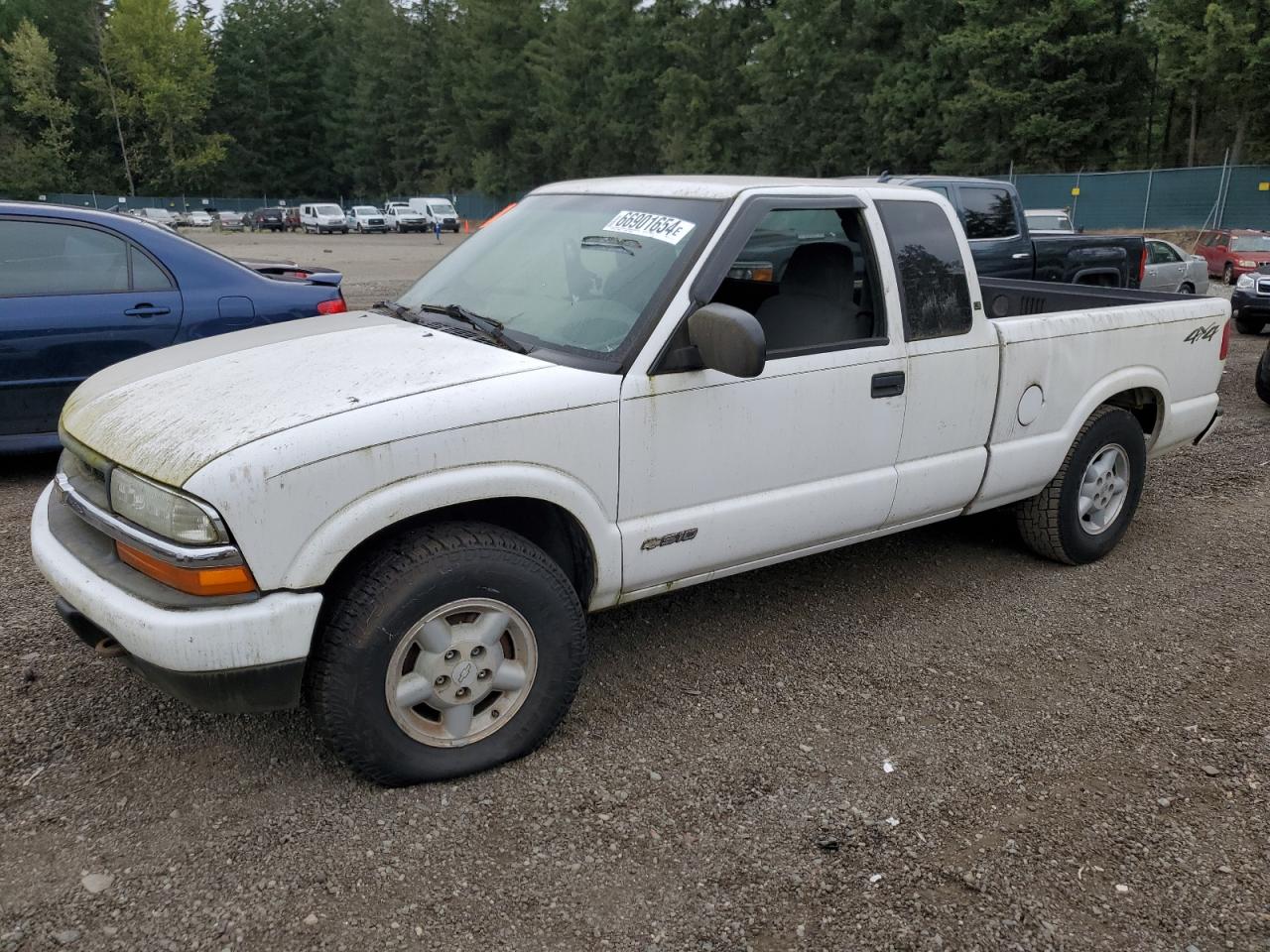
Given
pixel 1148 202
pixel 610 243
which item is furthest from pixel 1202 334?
pixel 1148 202

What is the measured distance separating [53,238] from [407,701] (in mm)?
4454

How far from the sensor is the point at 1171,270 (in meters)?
17.0

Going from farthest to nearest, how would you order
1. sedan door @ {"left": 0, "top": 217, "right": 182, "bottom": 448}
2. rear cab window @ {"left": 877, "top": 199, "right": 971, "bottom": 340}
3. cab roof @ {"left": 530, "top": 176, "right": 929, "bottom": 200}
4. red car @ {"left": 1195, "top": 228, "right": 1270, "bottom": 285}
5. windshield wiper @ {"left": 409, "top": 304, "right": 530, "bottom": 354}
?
red car @ {"left": 1195, "top": 228, "right": 1270, "bottom": 285} < sedan door @ {"left": 0, "top": 217, "right": 182, "bottom": 448} < rear cab window @ {"left": 877, "top": 199, "right": 971, "bottom": 340} < cab roof @ {"left": 530, "top": 176, "right": 929, "bottom": 200} < windshield wiper @ {"left": 409, "top": 304, "right": 530, "bottom": 354}

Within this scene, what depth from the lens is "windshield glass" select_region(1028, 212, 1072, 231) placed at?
56.3ft

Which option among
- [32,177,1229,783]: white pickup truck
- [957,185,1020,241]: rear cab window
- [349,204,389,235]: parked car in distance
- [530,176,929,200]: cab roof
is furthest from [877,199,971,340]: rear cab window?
[349,204,389,235]: parked car in distance

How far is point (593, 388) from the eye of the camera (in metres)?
3.13

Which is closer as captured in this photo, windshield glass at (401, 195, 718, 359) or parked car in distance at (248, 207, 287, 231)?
windshield glass at (401, 195, 718, 359)

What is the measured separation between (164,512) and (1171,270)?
59.1 ft

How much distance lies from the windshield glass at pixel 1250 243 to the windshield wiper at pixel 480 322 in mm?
23676

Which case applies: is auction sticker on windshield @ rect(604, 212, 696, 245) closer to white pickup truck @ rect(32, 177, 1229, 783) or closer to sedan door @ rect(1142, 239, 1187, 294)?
white pickup truck @ rect(32, 177, 1229, 783)

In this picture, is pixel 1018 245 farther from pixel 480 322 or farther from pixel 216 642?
pixel 216 642

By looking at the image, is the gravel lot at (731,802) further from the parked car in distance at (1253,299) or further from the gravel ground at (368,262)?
the parked car in distance at (1253,299)

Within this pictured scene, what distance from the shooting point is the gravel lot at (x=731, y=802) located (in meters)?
2.56

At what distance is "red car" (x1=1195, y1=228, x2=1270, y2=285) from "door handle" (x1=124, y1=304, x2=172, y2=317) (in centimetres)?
2231
